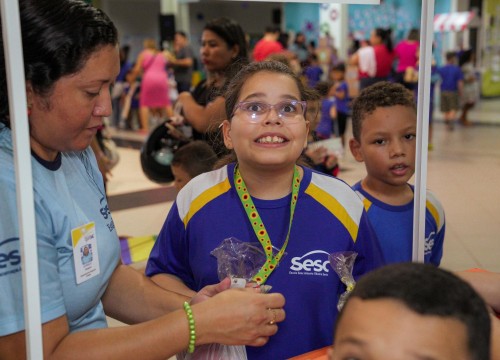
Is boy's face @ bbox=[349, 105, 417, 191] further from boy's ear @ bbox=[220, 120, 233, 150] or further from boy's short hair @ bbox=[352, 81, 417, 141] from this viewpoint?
boy's ear @ bbox=[220, 120, 233, 150]

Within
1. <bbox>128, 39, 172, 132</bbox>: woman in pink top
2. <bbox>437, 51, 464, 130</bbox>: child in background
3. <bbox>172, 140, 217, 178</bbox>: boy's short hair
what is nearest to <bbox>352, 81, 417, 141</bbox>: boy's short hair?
<bbox>172, 140, 217, 178</bbox>: boy's short hair

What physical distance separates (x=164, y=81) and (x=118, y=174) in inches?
120

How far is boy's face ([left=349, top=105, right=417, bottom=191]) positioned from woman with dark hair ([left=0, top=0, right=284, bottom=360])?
3.08ft

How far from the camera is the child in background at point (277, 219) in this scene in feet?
5.17

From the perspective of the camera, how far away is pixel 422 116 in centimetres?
157

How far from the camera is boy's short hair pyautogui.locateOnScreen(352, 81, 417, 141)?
2.16 m

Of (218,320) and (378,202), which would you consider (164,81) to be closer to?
(378,202)

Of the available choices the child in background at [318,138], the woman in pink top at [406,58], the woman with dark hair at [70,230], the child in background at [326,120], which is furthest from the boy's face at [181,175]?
the woman in pink top at [406,58]

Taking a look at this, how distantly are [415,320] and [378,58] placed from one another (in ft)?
29.1

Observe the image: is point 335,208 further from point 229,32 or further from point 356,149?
point 229,32

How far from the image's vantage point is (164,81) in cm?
1052

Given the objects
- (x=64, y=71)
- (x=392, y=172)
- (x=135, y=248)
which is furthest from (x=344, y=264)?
(x=135, y=248)

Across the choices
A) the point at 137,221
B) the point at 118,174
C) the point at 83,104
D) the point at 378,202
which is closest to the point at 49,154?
the point at 83,104

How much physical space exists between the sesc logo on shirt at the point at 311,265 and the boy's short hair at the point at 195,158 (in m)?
1.47
